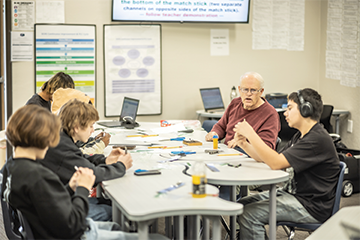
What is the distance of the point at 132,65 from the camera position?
495 cm

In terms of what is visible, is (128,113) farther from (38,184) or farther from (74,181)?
(38,184)

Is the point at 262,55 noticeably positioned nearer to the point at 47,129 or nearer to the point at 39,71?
the point at 39,71

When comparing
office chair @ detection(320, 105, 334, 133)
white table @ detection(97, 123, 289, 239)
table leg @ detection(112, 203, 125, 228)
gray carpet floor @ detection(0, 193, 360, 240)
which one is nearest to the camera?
white table @ detection(97, 123, 289, 239)

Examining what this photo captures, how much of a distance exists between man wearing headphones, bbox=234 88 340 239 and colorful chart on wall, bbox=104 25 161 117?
9.38ft

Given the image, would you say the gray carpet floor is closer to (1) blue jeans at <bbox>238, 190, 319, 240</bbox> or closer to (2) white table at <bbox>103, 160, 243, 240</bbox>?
(1) blue jeans at <bbox>238, 190, 319, 240</bbox>

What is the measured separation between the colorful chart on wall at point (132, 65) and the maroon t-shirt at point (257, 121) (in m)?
1.75

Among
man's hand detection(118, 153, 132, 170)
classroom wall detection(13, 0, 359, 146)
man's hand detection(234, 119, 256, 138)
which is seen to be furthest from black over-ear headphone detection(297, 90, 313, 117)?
classroom wall detection(13, 0, 359, 146)

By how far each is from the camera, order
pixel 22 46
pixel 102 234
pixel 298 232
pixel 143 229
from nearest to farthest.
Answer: pixel 143 229 → pixel 102 234 → pixel 298 232 → pixel 22 46

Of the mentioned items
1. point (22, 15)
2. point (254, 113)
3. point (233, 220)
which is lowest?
point (233, 220)

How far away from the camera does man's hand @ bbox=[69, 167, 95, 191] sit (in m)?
1.80

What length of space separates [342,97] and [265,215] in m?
3.25

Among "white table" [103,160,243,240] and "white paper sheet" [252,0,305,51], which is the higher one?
"white paper sheet" [252,0,305,51]

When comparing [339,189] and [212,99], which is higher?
[212,99]

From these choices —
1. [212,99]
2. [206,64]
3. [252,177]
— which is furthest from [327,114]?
[252,177]
